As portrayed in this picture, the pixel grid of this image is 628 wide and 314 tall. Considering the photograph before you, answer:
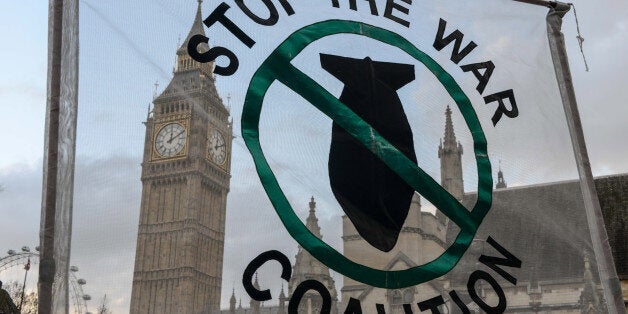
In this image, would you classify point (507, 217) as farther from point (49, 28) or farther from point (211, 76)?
point (49, 28)

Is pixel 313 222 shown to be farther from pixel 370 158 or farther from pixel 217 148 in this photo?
pixel 217 148

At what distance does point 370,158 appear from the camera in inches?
224

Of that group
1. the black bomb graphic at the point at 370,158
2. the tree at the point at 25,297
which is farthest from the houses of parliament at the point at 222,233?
the tree at the point at 25,297

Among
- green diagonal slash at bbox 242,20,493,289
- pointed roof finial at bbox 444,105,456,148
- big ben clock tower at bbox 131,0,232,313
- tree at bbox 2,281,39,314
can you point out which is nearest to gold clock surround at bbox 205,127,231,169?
big ben clock tower at bbox 131,0,232,313

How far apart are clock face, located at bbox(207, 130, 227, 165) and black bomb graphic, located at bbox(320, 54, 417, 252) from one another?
3.14 feet

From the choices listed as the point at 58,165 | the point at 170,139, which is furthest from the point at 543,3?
the point at 58,165

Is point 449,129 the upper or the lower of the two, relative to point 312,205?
upper

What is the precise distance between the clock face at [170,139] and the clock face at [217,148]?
29 cm

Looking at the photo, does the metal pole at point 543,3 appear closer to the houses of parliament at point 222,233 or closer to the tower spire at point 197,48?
the houses of parliament at point 222,233

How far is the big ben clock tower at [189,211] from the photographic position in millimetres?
4641

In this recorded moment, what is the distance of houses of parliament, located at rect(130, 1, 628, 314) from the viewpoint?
4773 mm

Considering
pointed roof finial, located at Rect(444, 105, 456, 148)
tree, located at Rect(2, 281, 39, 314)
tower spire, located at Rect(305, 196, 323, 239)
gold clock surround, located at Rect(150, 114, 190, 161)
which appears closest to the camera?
gold clock surround, located at Rect(150, 114, 190, 161)

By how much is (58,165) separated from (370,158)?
101 inches

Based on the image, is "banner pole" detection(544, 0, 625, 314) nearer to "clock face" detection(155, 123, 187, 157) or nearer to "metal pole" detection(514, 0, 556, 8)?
"metal pole" detection(514, 0, 556, 8)
